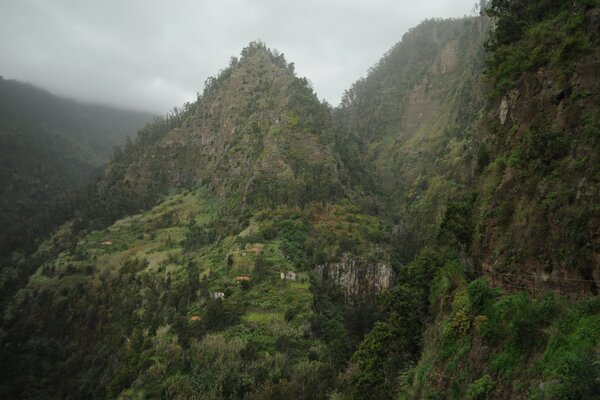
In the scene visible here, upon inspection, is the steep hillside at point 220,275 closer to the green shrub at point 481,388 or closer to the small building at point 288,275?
the small building at point 288,275

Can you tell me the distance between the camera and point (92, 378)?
5581 centimetres

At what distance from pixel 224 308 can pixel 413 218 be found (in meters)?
39.9

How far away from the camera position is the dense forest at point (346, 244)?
17812mm

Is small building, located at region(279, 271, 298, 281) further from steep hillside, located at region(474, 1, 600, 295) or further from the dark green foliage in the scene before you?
steep hillside, located at region(474, 1, 600, 295)

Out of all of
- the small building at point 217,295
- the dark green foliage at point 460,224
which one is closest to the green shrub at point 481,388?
the dark green foliage at point 460,224

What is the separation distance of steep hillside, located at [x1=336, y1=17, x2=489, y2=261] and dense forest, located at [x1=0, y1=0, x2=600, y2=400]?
72 centimetres

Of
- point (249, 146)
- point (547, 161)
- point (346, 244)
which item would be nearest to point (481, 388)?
point (547, 161)

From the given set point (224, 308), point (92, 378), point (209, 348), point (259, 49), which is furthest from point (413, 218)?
point (259, 49)

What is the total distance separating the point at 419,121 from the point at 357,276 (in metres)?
70.6

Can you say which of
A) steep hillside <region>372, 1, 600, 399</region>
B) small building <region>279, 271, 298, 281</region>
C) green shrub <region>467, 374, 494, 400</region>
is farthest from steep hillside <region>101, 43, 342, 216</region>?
green shrub <region>467, 374, 494, 400</region>

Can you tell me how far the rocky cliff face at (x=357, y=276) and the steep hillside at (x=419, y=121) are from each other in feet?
21.3

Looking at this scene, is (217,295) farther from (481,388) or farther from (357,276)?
(481,388)

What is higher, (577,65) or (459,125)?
(459,125)

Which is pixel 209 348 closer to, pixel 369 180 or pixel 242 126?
pixel 369 180
